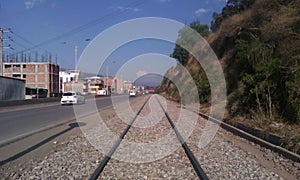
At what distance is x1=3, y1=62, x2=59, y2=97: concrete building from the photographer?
250 feet

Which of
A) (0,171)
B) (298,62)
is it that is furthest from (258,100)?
(0,171)

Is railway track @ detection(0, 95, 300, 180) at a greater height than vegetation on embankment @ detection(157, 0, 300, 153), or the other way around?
vegetation on embankment @ detection(157, 0, 300, 153)

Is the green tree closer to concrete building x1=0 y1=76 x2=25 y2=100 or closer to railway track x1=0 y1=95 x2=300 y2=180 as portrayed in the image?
concrete building x1=0 y1=76 x2=25 y2=100

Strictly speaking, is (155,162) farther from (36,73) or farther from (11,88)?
(36,73)

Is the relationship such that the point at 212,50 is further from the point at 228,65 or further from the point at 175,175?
the point at 175,175

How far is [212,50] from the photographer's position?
39.3m

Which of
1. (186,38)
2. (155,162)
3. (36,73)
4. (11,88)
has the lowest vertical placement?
(155,162)

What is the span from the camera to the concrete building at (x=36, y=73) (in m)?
76.3

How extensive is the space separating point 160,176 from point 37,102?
34.7 metres

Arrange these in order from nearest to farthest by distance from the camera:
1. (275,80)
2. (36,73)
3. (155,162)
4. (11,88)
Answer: (155,162)
(275,80)
(11,88)
(36,73)

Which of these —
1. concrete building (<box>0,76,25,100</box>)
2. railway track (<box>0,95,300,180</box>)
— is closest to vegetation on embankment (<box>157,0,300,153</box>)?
railway track (<box>0,95,300,180</box>)

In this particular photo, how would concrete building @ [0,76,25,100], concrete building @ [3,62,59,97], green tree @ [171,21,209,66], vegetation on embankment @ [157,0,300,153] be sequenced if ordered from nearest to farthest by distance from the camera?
vegetation on embankment @ [157,0,300,153] < concrete building @ [0,76,25,100] < green tree @ [171,21,209,66] < concrete building @ [3,62,59,97]

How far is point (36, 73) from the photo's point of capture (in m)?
77.2

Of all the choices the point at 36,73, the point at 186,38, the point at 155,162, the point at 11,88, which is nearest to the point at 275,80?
the point at 155,162
